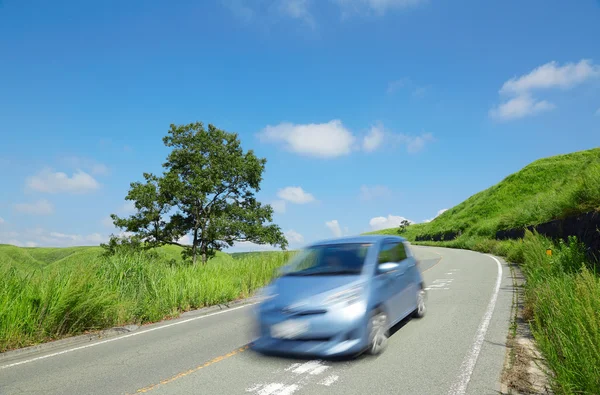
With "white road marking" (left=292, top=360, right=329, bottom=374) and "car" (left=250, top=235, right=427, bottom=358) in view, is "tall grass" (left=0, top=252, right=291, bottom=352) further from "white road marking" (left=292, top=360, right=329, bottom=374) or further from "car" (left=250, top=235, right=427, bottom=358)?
"white road marking" (left=292, top=360, right=329, bottom=374)

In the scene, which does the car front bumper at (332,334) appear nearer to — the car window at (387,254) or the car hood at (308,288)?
the car hood at (308,288)

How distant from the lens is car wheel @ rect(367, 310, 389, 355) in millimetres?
5523

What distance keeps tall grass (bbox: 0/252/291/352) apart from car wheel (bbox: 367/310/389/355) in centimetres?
600

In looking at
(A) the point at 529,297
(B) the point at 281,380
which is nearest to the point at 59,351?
(B) the point at 281,380

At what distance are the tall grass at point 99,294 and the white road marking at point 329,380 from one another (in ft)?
19.3

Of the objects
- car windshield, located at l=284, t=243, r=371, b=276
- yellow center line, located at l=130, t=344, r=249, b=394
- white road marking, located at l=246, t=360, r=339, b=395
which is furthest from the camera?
car windshield, located at l=284, t=243, r=371, b=276

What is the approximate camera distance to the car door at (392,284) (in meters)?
6.13

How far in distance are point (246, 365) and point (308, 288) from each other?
4.69 ft

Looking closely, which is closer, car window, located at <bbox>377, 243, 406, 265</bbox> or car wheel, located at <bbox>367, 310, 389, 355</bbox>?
car wheel, located at <bbox>367, 310, 389, 355</bbox>

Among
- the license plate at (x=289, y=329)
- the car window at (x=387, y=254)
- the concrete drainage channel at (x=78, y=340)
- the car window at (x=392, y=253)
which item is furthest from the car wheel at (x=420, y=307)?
the concrete drainage channel at (x=78, y=340)

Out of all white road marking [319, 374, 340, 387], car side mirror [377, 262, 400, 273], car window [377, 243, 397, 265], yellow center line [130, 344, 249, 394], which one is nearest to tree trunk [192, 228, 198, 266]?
yellow center line [130, 344, 249, 394]

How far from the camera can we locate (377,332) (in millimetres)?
5660

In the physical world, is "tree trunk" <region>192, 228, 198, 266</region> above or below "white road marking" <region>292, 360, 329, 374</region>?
above

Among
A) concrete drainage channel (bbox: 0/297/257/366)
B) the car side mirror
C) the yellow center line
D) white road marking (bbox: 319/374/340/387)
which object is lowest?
white road marking (bbox: 319/374/340/387)
